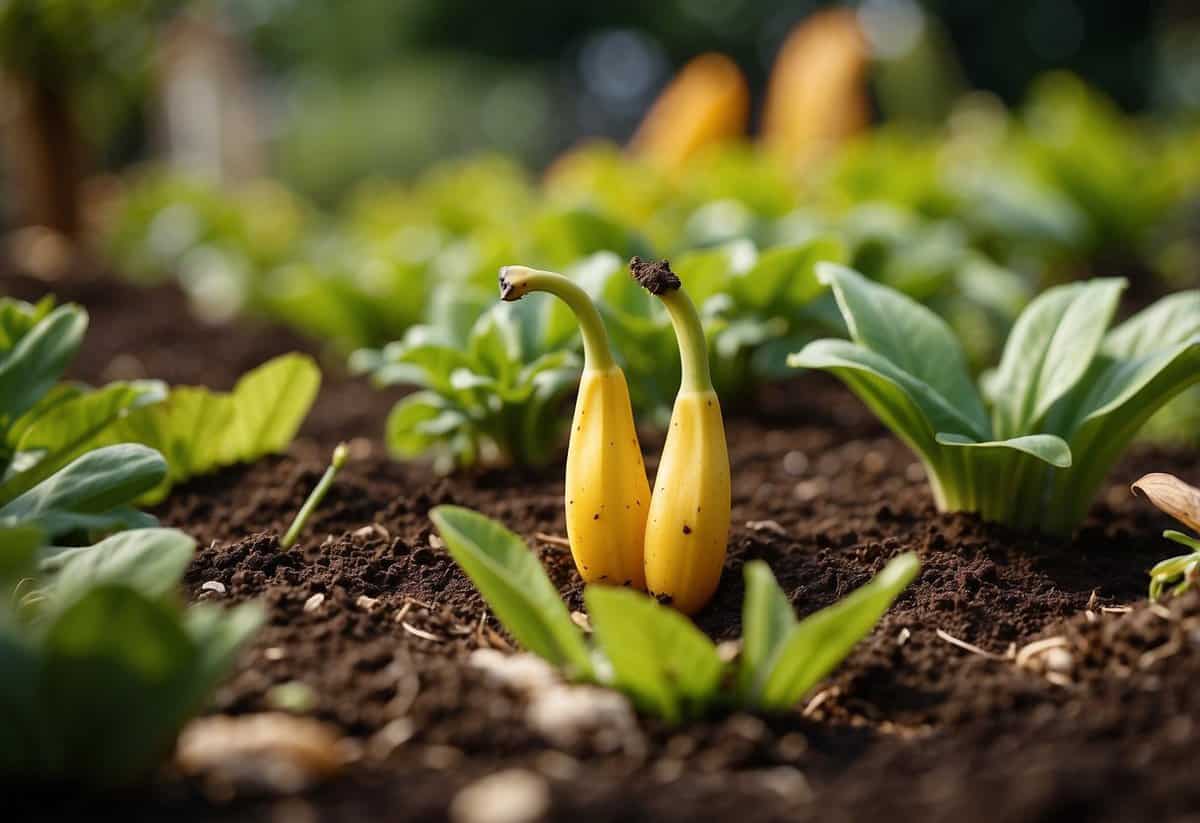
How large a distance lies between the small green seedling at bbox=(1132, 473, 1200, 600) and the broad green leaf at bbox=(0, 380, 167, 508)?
1.81 m

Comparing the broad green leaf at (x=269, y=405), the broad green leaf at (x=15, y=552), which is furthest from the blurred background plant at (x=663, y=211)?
the broad green leaf at (x=15, y=552)

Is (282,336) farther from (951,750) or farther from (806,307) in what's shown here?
(951,750)

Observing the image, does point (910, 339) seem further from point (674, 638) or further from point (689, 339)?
point (674, 638)

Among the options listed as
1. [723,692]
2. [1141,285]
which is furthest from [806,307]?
[1141,285]

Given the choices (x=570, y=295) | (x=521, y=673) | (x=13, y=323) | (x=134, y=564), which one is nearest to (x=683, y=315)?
(x=570, y=295)

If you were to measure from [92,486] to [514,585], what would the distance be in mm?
791

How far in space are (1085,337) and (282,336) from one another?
362 cm

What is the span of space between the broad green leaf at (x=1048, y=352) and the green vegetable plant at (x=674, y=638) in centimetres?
84

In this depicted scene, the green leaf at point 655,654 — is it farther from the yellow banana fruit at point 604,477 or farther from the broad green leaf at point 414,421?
the broad green leaf at point 414,421

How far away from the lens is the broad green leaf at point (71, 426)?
6.73 ft

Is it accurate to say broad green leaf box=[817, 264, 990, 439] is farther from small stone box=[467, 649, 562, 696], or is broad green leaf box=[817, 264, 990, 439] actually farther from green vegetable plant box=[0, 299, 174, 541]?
green vegetable plant box=[0, 299, 174, 541]

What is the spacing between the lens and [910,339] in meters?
2.17

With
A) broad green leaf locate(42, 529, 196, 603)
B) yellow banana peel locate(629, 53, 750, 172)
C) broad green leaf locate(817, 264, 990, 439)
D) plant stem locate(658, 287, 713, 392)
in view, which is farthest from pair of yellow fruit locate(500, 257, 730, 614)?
yellow banana peel locate(629, 53, 750, 172)

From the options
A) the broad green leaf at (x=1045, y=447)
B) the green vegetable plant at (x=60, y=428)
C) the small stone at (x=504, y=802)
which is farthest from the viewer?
the green vegetable plant at (x=60, y=428)
